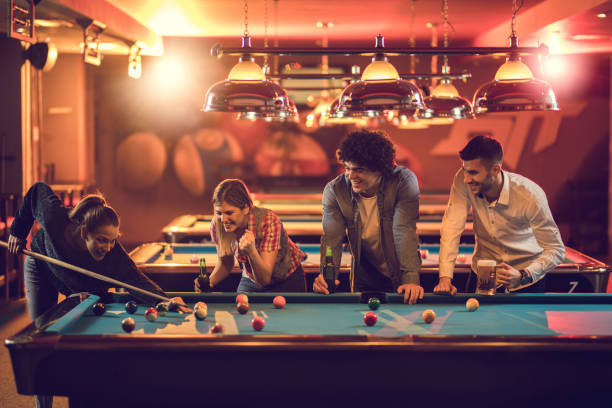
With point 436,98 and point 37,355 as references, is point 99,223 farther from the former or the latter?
point 436,98

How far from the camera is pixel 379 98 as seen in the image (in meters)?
2.97

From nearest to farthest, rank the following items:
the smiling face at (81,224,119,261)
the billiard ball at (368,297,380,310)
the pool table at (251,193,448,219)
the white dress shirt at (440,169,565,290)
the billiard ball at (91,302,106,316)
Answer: the billiard ball at (91,302,106,316) < the billiard ball at (368,297,380,310) < the smiling face at (81,224,119,261) < the white dress shirt at (440,169,565,290) < the pool table at (251,193,448,219)

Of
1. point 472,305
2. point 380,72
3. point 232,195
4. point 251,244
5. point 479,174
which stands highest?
point 380,72

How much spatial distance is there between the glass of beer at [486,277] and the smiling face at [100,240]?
164 centimetres

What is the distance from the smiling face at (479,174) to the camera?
10.9 feet

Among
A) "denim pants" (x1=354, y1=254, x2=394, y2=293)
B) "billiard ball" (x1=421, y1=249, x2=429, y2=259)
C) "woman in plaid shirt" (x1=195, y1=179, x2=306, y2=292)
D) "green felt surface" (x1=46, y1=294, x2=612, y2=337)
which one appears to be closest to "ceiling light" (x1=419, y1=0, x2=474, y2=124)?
"billiard ball" (x1=421, y1=249, x2=429, y2=259)

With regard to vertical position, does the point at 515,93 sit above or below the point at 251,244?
above

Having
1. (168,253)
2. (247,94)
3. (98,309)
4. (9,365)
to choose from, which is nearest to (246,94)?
(247,94)

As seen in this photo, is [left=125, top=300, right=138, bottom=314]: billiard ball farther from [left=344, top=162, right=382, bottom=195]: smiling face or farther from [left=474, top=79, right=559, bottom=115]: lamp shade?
[left=474, top=79, right=559, bottom=115]: lamp shade

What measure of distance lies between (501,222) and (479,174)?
321mm

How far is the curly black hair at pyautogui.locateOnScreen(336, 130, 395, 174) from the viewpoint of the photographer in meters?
3.26

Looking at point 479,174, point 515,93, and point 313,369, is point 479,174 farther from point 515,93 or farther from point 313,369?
point 313,369

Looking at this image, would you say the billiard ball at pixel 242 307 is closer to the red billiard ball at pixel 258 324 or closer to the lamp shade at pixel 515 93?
the red billiard ball at pixel 258 324

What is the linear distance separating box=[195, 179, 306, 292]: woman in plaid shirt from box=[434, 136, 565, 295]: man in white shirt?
0.79 metres
